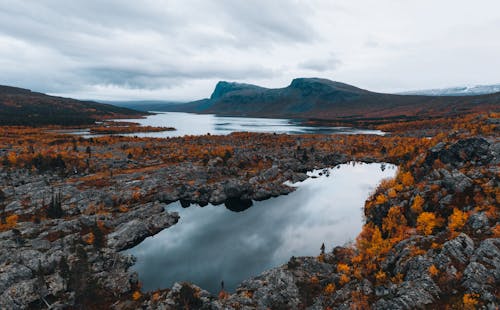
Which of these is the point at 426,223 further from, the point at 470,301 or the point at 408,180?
the point at 408,180

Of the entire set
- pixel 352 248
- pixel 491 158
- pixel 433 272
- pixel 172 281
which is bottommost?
pixel 172 281

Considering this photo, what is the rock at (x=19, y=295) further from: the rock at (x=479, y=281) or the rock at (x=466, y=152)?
the rock at (x=466, y=152)

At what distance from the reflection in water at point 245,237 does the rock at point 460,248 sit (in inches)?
927

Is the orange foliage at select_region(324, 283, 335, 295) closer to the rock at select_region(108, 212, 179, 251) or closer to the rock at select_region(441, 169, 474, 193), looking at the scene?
the rock at select_region(441, 169, 474, 193)

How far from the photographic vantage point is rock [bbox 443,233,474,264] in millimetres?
27094

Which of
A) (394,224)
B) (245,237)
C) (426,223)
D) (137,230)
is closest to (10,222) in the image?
(137,230)

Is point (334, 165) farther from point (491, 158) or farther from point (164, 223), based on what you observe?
point (164, 223)

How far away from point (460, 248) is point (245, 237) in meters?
38.5

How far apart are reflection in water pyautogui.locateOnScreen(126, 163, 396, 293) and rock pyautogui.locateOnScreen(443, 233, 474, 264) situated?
23.6 meters

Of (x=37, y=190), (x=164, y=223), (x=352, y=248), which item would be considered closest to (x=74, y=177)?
(x=37, y=190)

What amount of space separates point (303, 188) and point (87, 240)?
61619 millimetres

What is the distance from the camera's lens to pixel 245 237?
57.3 metres

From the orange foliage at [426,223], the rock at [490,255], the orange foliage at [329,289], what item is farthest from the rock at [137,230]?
the rock at [490,255]

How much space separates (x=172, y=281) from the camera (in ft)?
135
